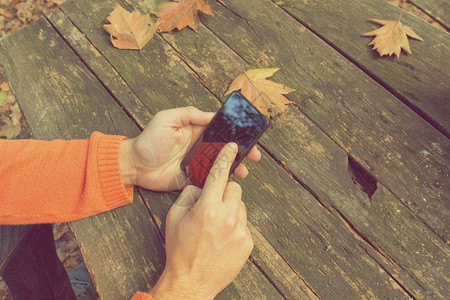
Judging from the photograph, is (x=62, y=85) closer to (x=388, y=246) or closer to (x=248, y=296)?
(x=248, y=296)

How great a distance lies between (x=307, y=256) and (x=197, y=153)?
0.60 meters

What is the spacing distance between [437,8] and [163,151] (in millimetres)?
1722

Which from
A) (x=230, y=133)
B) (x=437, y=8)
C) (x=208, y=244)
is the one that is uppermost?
(x=437, y=8)

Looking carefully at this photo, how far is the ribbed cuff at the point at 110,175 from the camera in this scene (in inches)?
46.4

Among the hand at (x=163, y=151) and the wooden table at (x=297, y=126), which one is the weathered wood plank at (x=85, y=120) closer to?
the wooden table at (x=297, y=126)

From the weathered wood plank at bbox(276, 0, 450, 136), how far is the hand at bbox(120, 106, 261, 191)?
2.56 feet

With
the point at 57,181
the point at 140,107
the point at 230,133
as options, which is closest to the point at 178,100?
the point at 140,107

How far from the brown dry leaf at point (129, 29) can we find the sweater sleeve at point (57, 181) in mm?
596

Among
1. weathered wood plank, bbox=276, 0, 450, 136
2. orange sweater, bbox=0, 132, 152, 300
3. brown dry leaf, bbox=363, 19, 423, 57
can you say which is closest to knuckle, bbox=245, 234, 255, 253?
orange sweater, bbox=0, 132, 152, 300

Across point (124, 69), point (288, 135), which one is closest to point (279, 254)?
point (288, 135)

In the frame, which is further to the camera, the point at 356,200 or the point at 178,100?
the point at 178,100

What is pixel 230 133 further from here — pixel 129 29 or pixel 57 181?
pixel 129 29

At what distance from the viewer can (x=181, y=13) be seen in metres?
1.56

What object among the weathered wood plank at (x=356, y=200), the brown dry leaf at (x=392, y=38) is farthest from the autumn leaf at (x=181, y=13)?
the brown dry leaf at (x=392, y=38)
